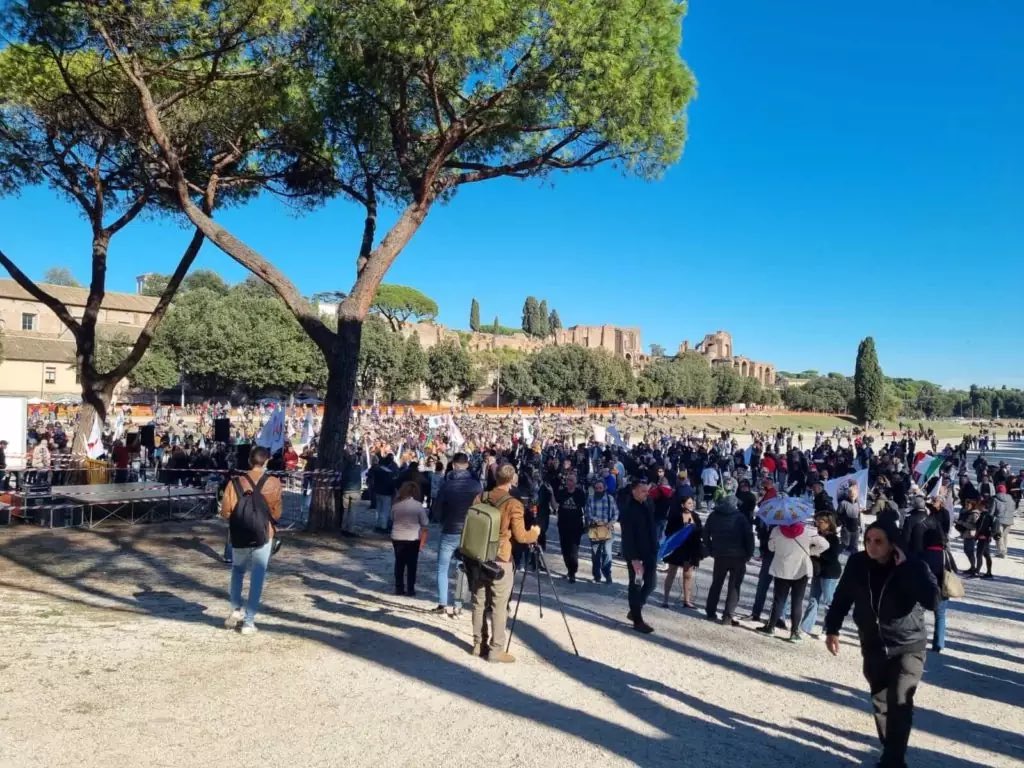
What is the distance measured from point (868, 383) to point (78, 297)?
76515 mm

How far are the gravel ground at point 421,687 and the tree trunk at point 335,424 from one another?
3.47 meters

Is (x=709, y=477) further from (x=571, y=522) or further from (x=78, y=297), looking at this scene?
(x=78, y=297)

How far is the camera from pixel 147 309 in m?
66.0

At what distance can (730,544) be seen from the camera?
722 centimetres

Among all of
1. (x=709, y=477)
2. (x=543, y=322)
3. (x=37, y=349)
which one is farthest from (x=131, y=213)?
(x=543, y=322)

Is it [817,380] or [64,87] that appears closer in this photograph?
[64,87]

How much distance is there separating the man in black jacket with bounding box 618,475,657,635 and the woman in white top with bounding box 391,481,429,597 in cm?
203

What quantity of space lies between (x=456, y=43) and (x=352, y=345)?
4649mm

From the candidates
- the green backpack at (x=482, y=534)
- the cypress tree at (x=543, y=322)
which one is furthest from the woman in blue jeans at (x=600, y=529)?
the cypress tree at (x=543, y=322)

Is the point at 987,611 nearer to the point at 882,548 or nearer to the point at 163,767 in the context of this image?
the point at 882,548

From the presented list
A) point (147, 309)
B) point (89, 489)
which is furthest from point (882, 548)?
point (147, 309)

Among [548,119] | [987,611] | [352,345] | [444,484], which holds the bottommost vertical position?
[987,611]

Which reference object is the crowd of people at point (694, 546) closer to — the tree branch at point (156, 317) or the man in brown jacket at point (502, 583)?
the man in brown jacket at point (502, 583)

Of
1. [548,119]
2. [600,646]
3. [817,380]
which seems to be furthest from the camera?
[817,380]
